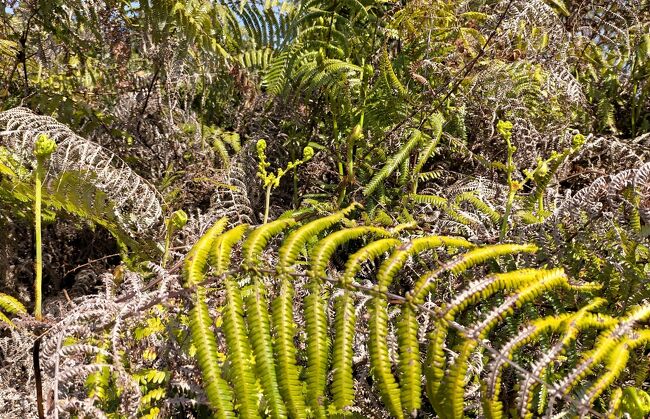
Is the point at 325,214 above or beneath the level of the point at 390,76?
beneath

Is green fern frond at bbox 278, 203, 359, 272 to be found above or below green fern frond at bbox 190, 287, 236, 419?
above

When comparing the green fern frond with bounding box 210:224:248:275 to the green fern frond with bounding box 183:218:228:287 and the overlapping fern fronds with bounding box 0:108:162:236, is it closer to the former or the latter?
the green fern frond with bounding box 183:218:228:287

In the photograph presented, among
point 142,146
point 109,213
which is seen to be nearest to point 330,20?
point 142,146

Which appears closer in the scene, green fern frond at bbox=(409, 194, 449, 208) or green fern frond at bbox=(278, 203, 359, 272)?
green fern frond at bbox=(278, 203, 359, 272)

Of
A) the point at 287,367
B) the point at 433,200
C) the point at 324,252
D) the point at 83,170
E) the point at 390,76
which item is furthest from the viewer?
the point at 390,76

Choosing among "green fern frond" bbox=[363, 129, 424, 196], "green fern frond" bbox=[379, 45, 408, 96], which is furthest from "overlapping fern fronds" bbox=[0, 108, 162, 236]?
"green fern frond" bbox=[379, 45, 408, 96]

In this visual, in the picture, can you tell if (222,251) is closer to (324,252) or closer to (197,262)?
(197,262)

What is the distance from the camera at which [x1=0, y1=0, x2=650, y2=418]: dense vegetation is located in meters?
1.24

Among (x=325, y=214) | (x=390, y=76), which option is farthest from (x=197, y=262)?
(x=390, y=76)

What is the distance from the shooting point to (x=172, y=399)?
160cm

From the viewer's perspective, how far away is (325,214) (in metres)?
2.46

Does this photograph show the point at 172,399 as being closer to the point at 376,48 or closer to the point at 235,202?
the point at 235,202

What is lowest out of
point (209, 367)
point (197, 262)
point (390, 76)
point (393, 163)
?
point (209, 367)

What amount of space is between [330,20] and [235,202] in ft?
4.28
